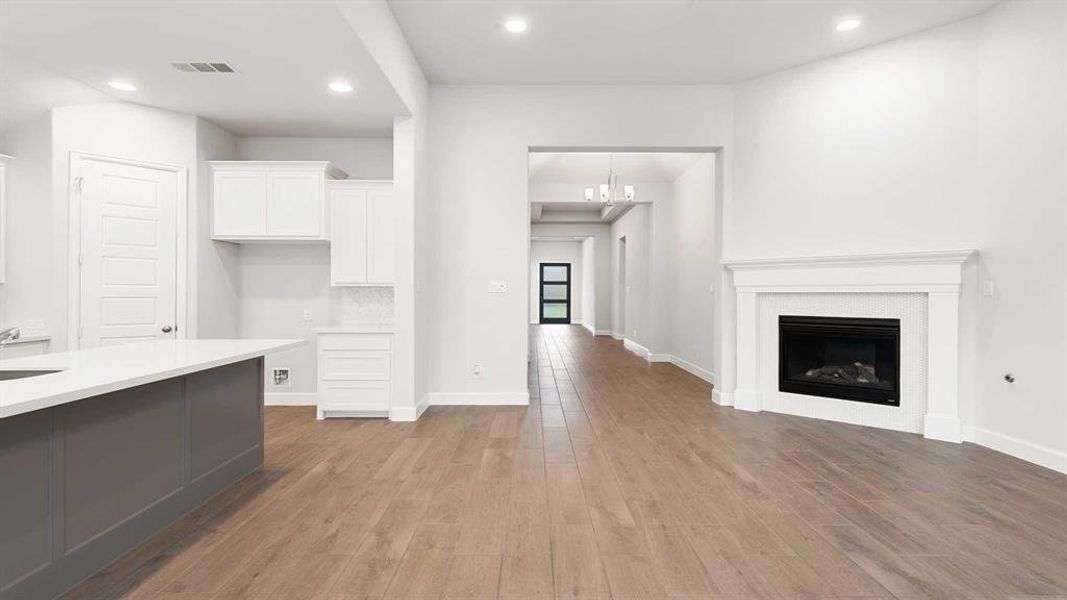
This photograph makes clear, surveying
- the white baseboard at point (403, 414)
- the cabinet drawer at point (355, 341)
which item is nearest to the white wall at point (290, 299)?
the cabinet drawer at point (355, 341)

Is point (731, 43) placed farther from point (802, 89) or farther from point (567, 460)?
point (567, 460)

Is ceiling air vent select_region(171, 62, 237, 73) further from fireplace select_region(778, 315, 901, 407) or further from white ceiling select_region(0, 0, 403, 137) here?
fireplace select_region(778, 315, 901, 407)

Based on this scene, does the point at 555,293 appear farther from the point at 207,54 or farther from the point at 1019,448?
the point at 207,54

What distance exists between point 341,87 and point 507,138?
5.46 feet

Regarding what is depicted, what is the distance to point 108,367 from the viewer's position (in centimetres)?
217

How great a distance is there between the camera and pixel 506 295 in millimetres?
5078

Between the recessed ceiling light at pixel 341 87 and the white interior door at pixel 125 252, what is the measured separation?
1.84 m

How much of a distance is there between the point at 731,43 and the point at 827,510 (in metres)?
3.58

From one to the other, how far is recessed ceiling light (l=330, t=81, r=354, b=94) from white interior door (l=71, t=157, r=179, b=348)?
1.84m

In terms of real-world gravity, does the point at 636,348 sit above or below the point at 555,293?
below

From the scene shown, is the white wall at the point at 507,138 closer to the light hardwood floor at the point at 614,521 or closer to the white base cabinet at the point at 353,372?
the white base cabinet at the point at 353,372

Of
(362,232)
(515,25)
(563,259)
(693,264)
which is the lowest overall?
(693,264)

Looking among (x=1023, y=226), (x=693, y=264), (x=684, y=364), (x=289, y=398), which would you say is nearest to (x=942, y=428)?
(x=1023, y=226)

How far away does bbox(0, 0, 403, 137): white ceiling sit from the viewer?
9.28 ft
